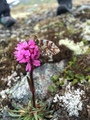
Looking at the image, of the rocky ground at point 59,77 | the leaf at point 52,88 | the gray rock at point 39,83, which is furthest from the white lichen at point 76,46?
the leaf at point 52,88

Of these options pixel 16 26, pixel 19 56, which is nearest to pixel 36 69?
pixel 19 56

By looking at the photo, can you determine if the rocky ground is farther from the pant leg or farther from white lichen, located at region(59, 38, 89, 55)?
the pant leg

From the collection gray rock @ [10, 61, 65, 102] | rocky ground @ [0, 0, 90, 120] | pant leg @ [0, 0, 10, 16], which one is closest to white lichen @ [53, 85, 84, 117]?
rocky ground @ [0, 0, 90, 120]

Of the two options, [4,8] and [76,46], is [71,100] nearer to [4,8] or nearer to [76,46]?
[76,46]

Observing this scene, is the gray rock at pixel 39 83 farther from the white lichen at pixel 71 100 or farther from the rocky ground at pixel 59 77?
the white lichen at pixel 71 100

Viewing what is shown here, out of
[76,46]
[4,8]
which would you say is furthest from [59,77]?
[4,8]

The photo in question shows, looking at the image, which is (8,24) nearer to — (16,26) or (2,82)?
(16,26)
